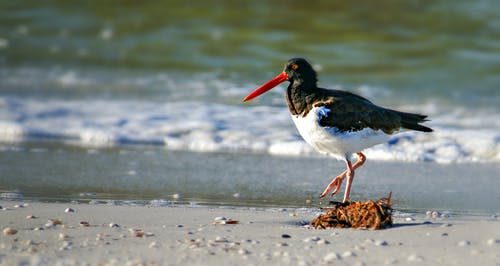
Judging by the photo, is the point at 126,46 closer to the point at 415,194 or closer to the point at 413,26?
the point at 413,26

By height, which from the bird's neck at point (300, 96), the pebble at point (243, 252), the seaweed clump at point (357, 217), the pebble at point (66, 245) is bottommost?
the pebble at point (66, 245)

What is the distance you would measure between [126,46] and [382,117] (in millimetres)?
10524

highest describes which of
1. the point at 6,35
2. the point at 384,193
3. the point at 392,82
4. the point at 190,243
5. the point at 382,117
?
the point at 6,35

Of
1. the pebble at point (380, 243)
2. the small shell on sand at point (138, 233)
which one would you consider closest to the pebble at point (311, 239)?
the pebble at point (380, 243)

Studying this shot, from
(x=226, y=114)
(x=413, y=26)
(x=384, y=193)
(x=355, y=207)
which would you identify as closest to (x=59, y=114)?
(x=226, y=114)

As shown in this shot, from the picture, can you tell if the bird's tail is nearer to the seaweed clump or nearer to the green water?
the seaweed clump

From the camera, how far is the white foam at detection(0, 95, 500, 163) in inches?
336

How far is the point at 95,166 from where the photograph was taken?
25.3 feet

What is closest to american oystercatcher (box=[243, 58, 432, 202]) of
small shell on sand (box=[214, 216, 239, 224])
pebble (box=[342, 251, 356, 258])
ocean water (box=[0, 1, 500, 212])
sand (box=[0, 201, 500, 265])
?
sand (box=[0, 201, 500, 265])

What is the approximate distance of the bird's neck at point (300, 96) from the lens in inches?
231

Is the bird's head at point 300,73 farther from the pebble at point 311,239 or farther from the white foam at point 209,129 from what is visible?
the white foam at point 209,129

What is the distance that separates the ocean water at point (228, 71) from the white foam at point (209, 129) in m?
0.02

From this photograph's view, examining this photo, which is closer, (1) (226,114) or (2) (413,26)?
(1) (226,114)

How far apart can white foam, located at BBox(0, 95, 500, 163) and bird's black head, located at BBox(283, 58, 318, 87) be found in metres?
2.53
